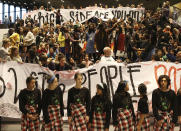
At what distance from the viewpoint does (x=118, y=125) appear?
6898 mm

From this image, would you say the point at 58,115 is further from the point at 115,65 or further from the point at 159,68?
the point at 159,68

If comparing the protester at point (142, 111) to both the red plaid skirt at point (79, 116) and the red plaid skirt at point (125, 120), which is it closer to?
the red plaid skirt at point (125, 120)

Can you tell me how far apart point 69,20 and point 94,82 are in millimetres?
12328

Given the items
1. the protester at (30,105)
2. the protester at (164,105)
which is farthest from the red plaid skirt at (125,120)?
the protester at (30,105)

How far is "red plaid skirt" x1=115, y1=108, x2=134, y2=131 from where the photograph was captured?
6.80 meters

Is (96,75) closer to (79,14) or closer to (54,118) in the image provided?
(54,118)

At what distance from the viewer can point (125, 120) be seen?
269 inches

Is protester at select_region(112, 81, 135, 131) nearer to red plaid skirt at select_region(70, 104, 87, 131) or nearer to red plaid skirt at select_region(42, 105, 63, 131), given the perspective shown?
red plaid skirt at select_region(70, 104, 87, 131)

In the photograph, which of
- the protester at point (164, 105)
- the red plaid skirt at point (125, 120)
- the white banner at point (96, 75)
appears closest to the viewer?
the protester at point (164, 105)

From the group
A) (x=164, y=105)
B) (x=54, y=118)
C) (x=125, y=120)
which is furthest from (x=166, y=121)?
(x=54, y=118)

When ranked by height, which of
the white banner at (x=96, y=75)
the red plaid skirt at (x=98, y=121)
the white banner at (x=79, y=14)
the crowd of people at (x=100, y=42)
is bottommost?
the red plaid skirt at (x=98, y=121)

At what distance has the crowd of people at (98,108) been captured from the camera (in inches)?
264

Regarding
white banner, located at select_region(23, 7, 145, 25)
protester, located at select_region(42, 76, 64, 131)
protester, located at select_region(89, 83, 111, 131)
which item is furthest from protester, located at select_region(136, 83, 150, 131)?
white banner, located at select_region(23, 7, 145, 25)

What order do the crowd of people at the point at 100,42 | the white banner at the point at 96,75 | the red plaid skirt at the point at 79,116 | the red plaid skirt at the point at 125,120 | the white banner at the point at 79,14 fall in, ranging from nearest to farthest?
the red plaid skirt at the point at 125,120, the red plaid skirt at the point at 79,116, the white banner at the point at 96,75, the crowd of people at the point at 100,42, the white banner at the point at 79,14
